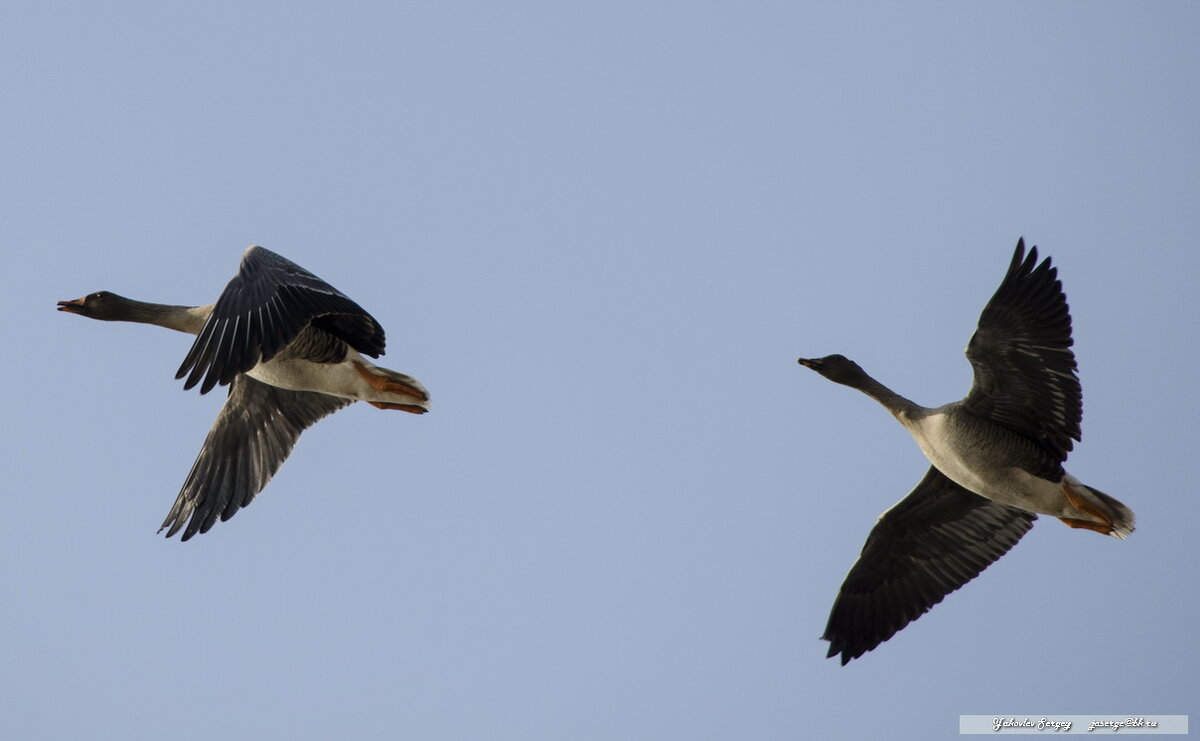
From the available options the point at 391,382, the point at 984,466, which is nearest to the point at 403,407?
the point at 391,382

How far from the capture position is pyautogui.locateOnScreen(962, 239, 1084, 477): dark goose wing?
11.9 metres

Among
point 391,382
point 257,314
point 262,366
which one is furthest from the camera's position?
point 391,382

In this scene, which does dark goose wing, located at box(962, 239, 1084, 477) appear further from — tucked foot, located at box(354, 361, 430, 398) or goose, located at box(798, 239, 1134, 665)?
tucked foot, located at box(354, 361, 430, 398)

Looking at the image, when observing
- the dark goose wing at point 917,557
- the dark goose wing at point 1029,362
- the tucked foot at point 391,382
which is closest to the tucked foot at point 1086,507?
the dark goose wing at point 1029,362

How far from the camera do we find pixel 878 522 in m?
14.2

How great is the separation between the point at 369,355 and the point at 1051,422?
609 centimetres

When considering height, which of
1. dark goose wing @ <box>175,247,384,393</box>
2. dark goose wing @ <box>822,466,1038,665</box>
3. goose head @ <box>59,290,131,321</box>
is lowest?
dark goose wing @ <box>822,466,1038,665</box>

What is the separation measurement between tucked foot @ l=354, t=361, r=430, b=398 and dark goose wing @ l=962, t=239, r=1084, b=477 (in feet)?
16.4

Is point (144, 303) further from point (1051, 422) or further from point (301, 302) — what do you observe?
point (1051, 422)

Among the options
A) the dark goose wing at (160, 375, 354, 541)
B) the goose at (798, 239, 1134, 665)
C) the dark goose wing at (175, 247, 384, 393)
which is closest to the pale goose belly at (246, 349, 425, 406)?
the dark goose wing at (160, 375, 354, 541)

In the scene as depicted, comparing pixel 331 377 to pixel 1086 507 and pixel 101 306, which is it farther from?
pixel 1086 507

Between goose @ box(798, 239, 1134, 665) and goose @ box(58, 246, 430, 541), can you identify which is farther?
goose @ box(798, 239, 1134, 665)

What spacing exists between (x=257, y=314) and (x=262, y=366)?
56.3 inches

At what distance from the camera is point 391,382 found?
13969 mm
